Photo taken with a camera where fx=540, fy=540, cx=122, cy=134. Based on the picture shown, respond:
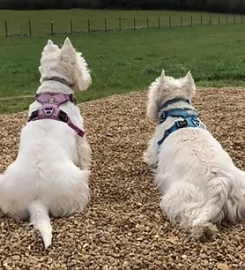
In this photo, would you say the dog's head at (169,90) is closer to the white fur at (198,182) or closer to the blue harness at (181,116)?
the blue harness at (181,116)

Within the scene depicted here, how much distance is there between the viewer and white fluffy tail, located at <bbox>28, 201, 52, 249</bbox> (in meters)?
4.44

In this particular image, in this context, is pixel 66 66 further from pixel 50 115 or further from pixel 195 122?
pixel 195 122

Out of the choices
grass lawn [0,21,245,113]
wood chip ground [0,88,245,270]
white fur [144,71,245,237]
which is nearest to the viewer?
wood chip ground [0,88,245,270]

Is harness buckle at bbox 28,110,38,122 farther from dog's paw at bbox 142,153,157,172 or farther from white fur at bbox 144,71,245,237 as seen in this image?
dog's paw at bbox 142,153,157,172

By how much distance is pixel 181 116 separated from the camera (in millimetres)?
5992

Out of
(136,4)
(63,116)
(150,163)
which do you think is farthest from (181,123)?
(136,4)

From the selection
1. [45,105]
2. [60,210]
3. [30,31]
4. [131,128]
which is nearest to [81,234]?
[60,210]

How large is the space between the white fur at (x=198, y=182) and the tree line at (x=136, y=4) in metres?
55.3

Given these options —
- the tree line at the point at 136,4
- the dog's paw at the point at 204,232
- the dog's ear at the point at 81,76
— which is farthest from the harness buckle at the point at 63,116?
the tree line at the point at 136,4

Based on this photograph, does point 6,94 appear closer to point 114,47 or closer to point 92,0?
point 114,47

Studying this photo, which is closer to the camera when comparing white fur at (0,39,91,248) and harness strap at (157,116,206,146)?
white fur at (0,39,91,248)

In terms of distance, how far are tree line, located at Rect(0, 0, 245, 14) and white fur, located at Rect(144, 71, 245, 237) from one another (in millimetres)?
55340

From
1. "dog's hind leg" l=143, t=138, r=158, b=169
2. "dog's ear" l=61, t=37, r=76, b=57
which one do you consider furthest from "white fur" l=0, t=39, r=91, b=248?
"dog's hind leg" l=143, t=138, r=158, b=169

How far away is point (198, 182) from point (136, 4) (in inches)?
2452
